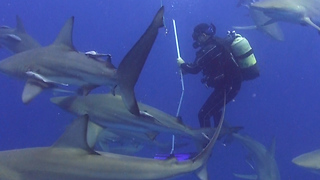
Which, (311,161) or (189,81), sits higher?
(311,161)

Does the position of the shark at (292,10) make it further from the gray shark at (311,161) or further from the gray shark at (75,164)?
the gray shark at (75,164)

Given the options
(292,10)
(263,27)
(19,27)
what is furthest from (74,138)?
(263,27)

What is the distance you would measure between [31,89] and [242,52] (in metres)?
3.84

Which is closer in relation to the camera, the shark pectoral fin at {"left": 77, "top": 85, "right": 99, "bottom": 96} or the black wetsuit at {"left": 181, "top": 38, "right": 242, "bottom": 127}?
the shark pectoral fin at {"left": 77, "top": 85, "right": 99, "bottom": 96}

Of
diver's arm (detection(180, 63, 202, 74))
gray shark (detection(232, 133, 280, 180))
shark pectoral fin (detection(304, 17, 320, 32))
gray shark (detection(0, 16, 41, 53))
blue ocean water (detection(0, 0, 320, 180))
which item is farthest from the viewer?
blue ocean water (detection(0, 0, 320, 180))

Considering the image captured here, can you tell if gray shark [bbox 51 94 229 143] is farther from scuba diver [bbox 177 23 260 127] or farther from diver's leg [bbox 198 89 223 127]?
diver's leg [bbox 198 89 223 127]

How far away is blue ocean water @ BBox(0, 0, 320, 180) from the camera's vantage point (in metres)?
21.8

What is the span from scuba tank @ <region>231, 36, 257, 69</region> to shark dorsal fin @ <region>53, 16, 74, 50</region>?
9.91ft

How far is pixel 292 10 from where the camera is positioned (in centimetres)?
852

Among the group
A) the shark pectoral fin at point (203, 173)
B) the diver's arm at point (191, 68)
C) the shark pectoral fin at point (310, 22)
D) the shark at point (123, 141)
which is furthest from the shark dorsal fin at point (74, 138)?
the shark pectoral fin at point (310, 22)

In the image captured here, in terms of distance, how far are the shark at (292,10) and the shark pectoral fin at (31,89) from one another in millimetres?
4512

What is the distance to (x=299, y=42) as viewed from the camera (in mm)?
31422

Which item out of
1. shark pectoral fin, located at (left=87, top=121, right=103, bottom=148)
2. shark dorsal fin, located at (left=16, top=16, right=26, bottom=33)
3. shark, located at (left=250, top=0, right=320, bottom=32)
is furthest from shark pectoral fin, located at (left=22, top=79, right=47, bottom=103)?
shark dorsal fin, located at (left=16, top=16, right=26, bottom=33)

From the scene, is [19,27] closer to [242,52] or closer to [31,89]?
[31,89]
